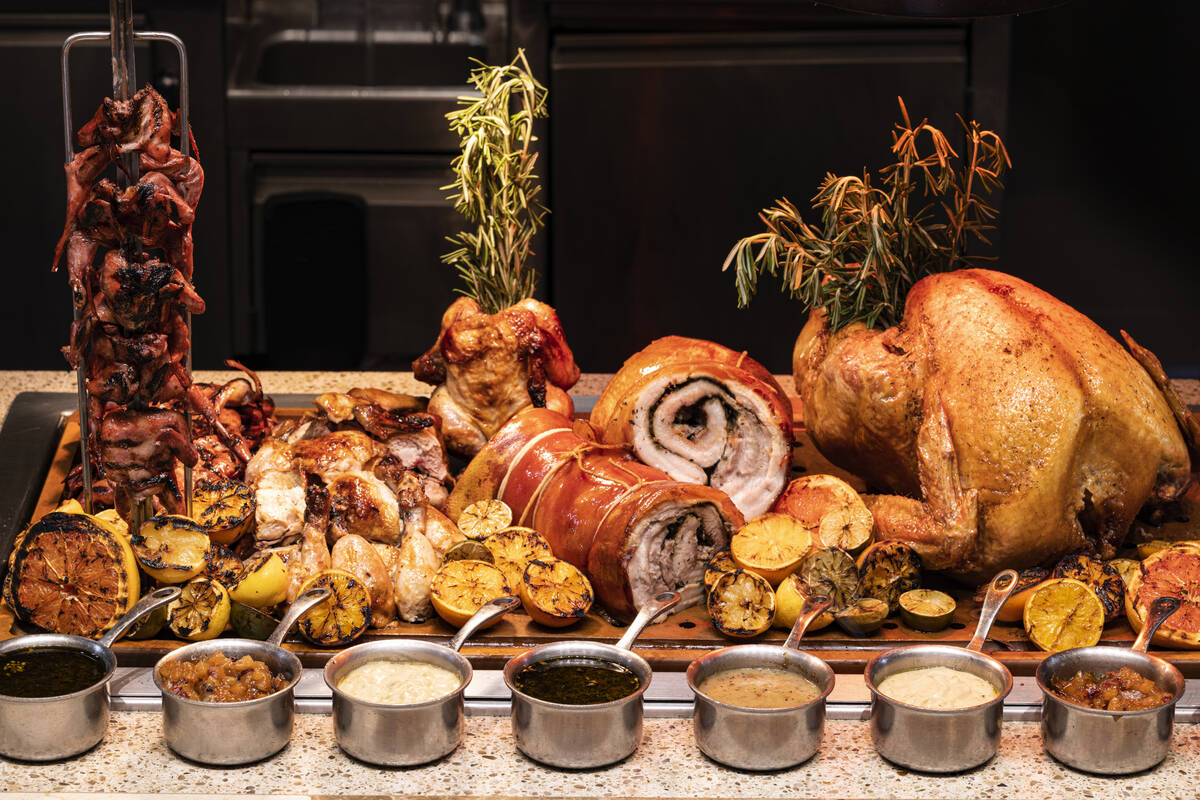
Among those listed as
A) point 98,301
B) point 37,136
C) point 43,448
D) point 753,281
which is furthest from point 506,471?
point 37,136

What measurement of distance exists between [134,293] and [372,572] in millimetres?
659

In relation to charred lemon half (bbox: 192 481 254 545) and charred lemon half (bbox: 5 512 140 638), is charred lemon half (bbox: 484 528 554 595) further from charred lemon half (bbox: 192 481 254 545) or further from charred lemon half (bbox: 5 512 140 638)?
charred lemon half (bbox: 5 512 140 638)

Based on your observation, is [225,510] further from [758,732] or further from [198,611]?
[758,732]

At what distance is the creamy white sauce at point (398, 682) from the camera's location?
2176 millimetres

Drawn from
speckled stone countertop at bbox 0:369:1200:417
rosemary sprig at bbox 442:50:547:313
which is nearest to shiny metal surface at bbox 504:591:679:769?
rosemary sprig at bbox 442:50:547:313

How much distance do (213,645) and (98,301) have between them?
26.6 inches

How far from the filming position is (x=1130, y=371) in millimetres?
2740

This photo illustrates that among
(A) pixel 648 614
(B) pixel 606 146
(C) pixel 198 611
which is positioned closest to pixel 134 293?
(C) pixel 198 611

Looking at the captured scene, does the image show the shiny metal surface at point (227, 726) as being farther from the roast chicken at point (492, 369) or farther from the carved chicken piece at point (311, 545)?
the roast chicken at point (492, 369)

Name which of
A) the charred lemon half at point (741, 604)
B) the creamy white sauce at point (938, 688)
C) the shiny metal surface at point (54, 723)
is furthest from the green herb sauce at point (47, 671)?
the creamy white sauce at point (938, 688)

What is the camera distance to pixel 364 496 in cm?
275

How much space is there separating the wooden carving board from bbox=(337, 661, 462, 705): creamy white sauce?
0.14 metres

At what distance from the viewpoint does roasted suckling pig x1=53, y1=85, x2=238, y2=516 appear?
→ 241cm

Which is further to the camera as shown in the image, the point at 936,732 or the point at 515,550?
the point at 515,550
